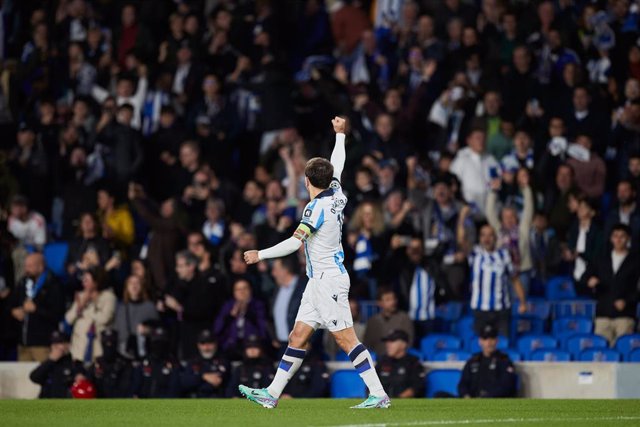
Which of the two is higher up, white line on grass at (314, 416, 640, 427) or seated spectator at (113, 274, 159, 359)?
seated spectator at (113, 274, 159, 359)

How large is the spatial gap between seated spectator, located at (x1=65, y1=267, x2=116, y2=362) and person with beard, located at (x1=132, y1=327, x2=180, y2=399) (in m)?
1.01

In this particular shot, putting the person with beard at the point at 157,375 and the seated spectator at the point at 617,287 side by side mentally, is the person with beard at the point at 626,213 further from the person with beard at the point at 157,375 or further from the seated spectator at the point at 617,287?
the person with beard at the point at 157,375

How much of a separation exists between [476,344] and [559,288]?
160 centimetres

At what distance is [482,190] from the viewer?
1995 centimetres

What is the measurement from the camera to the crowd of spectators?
1872 cm

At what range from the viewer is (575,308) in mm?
18750

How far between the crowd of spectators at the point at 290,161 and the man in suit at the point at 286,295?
0.03 m

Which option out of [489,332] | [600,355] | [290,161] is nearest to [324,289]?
[489,332]

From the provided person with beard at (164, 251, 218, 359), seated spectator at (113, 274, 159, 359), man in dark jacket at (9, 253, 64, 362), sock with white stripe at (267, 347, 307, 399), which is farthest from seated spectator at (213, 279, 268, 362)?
sock with white stripe at (267, 347, 307, 399)

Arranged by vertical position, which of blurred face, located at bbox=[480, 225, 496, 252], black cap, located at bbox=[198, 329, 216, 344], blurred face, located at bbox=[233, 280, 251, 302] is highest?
blurred face, located at bbox=[480, 225, 496, 252]

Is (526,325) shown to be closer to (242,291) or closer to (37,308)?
(242,291)

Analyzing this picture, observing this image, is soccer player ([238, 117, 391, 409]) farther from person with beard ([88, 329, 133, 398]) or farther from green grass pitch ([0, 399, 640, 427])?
person with beard ([88, 329, 133, 398])

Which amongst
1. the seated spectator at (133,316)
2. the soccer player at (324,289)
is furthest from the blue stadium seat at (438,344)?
the soccer player at (324,289)

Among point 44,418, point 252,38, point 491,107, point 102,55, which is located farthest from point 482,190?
point 44,418
